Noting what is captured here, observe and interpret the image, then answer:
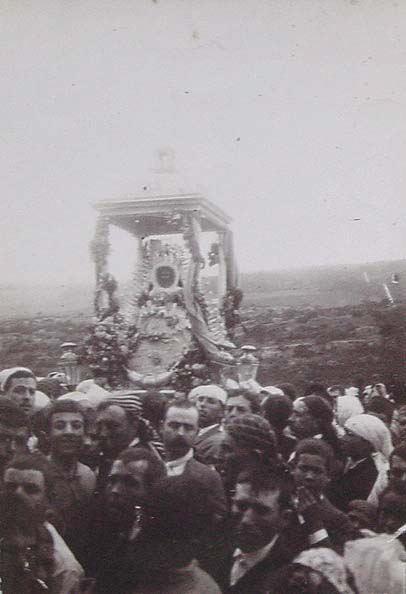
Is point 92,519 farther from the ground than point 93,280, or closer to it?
closer to it

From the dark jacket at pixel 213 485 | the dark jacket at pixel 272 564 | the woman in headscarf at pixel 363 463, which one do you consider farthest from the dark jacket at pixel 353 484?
the dark jacket at pixel 213 485

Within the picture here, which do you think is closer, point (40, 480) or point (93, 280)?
point (40, 480)

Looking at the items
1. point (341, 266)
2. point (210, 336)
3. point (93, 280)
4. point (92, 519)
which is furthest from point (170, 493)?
point (341, 266)

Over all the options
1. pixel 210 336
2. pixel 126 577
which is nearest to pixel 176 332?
pixel 210 336

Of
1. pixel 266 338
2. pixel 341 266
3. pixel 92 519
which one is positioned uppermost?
pixel 341 266

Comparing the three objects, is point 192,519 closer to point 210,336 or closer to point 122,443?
point 122,443

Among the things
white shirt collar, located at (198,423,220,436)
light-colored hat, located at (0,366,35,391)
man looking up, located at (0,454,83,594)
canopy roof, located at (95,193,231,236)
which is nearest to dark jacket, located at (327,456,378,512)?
white shirt collar, located at (198,423,220,436)

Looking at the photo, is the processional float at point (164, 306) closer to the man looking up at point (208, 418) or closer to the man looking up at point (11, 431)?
the man looking up at point (208, 418)
